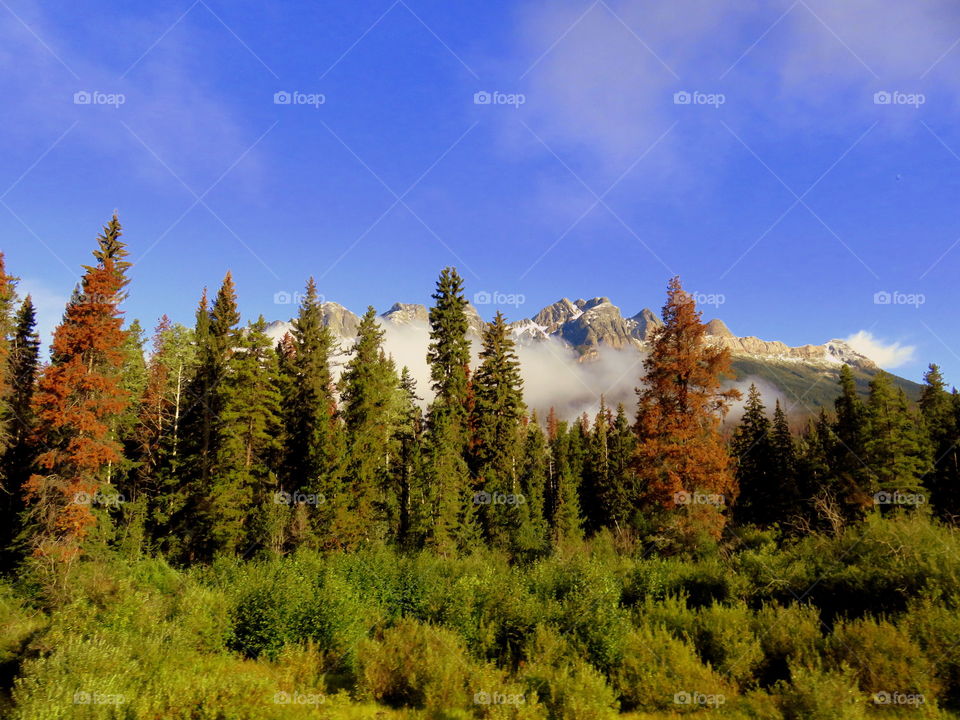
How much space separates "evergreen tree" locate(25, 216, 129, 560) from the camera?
27750mm

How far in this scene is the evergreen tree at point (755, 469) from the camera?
56719 mm

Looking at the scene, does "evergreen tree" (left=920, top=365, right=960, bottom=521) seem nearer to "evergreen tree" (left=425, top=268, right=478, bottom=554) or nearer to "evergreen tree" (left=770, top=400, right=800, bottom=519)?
"evergreen tree" (left=770, top=400, right=800, bottom=519)

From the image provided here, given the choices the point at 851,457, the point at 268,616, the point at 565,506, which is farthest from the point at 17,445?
the point at 851,457

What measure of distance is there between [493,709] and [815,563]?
1338 cm

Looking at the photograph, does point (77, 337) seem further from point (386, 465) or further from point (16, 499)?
point (386, 465)

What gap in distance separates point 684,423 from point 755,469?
3550 centimetres

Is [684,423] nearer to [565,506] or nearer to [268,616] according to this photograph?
[268,616]

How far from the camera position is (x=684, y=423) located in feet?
96.6

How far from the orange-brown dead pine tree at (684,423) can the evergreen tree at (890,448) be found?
21.8 metres

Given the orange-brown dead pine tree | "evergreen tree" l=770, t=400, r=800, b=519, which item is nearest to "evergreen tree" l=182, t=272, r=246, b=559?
the orange-brown dead pine tree

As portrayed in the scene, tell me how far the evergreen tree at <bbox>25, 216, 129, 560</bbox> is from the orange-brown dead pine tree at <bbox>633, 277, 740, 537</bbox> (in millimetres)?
28115

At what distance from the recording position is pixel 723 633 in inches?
622

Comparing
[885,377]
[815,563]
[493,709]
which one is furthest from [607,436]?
[493,709]

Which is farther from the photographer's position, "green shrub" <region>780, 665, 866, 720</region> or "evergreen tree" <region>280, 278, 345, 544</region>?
"evergreen tree" <region>280, 278, 345, 544</region>
